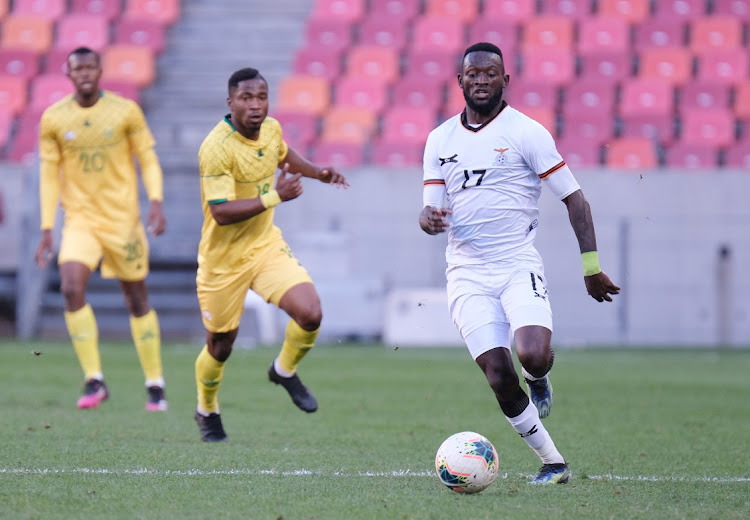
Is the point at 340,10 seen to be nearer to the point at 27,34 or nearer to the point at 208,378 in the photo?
the point at 27,34

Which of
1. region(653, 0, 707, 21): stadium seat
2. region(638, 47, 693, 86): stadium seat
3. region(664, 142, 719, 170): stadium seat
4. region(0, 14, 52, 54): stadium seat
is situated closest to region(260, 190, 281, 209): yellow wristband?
region(664, 142, 719, 170): stadium seat

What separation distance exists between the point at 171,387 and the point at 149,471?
202 inches

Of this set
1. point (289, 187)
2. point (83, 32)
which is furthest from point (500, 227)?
point (83, 32)

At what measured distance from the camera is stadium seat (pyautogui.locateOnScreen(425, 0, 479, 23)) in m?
21.4

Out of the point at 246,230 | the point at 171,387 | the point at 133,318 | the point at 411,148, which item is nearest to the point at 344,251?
the point at 411,148

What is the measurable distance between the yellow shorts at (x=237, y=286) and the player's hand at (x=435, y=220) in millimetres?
1572

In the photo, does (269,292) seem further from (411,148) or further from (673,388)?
(411,148)

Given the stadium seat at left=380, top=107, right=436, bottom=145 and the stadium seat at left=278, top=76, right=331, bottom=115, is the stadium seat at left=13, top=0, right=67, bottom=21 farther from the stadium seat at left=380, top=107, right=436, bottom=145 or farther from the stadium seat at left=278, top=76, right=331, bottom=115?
the stadium seat at left=380, top=107, right=436, bottom=145

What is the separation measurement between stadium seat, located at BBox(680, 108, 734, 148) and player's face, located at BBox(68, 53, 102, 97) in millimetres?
12247

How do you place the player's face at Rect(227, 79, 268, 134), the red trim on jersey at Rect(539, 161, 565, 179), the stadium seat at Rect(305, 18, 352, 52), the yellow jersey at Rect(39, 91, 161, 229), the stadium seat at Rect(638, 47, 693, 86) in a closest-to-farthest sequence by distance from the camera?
1. the red trim on jersey at Rect(539, 161, 565, 179)
2. the player's face at Rect(227, 79, 268, 134)
3. the yellow jersey at Rect(39, 91, 161, 229)
4. the stadium seat at Rect(638, 47, 693, 86)
5. the stadium seat at Rect(305, 18, 352, 52)

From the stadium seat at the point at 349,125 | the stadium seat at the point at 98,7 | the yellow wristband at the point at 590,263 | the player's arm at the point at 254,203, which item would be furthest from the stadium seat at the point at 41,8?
the yellow wristband at the point at 590,263

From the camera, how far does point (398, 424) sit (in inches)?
327

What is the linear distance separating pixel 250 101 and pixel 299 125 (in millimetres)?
12201

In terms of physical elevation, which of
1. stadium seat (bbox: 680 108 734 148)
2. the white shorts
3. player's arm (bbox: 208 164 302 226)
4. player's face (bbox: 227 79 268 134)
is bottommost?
the white shorts
